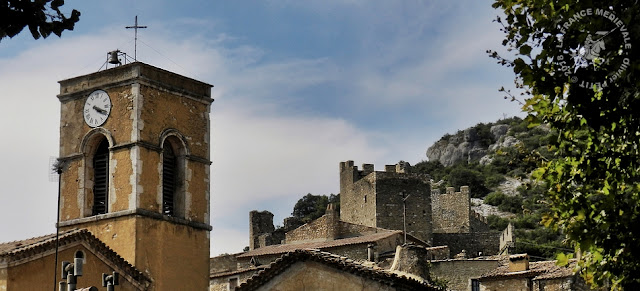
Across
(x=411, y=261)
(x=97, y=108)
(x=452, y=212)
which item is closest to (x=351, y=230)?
(x=452, y=212)

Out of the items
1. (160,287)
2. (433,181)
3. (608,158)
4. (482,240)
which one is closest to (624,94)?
(608,158)

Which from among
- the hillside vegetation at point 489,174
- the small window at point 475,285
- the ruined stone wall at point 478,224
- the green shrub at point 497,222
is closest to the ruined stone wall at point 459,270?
the small window at point 475,285

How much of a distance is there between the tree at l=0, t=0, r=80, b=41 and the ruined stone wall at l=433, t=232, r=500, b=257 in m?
67.8

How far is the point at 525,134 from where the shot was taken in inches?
5310

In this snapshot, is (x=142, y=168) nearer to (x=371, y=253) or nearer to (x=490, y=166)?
(x=371, y=253)

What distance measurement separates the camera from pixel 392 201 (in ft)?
273

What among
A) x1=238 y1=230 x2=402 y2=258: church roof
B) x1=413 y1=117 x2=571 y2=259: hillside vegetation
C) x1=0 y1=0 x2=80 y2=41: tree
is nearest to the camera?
x1=0 y1=0 x2=80 y2=41: tree

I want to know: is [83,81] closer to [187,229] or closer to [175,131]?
[175,131]

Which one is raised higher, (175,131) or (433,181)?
(433,181)

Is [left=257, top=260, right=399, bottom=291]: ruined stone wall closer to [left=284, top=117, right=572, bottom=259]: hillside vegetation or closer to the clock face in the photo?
the clock face

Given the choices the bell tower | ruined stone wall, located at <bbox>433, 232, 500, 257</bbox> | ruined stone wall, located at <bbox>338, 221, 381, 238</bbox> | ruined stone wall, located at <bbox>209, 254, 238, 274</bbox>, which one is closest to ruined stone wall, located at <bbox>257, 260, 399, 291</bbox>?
the bell tower

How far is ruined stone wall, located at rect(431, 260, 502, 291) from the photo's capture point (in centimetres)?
5781

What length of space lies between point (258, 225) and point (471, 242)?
44.4 feet

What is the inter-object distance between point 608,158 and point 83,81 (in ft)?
64.9
